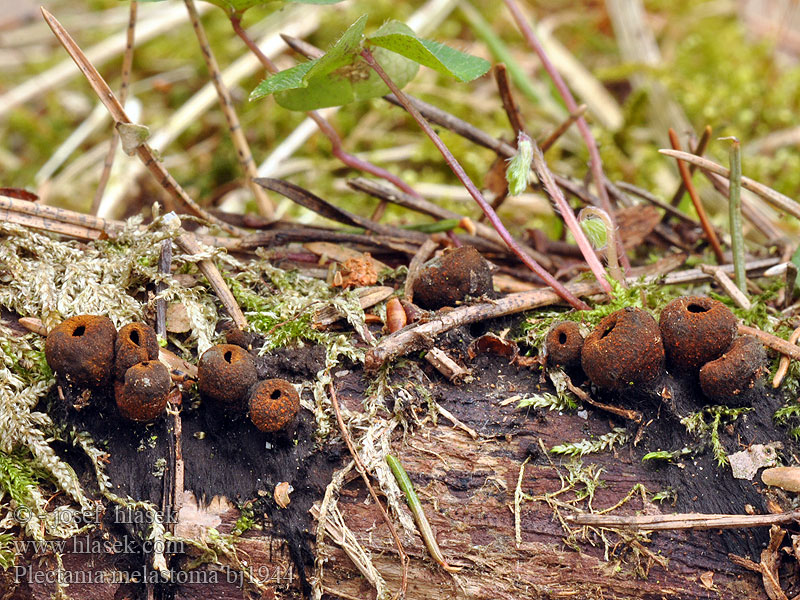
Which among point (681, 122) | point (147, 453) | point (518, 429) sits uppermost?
point (681, 122)

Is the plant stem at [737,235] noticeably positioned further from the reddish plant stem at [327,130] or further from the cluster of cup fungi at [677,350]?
the reddish plant stem at [327,130]

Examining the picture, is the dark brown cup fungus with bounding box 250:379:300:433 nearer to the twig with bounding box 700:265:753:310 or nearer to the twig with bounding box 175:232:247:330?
the twig with bounding box 175:232:247:330

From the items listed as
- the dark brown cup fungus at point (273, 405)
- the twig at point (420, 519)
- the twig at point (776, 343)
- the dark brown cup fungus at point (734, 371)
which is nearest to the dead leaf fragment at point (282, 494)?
the dark brown cup fungus at point (273, 405)

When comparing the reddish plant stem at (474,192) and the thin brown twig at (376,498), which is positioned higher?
the reddish plant stem at (474,192)

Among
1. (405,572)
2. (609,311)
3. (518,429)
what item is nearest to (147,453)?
(405,572)

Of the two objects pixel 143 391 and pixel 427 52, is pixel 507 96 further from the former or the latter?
pixel 143 391

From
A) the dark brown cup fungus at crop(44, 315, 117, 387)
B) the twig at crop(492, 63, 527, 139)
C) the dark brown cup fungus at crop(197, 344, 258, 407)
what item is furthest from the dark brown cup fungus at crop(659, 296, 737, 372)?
the dark brown cup fungus at crop(44, 315, 117, 387)

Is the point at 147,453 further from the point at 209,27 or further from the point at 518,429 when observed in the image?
the point at 209,27
